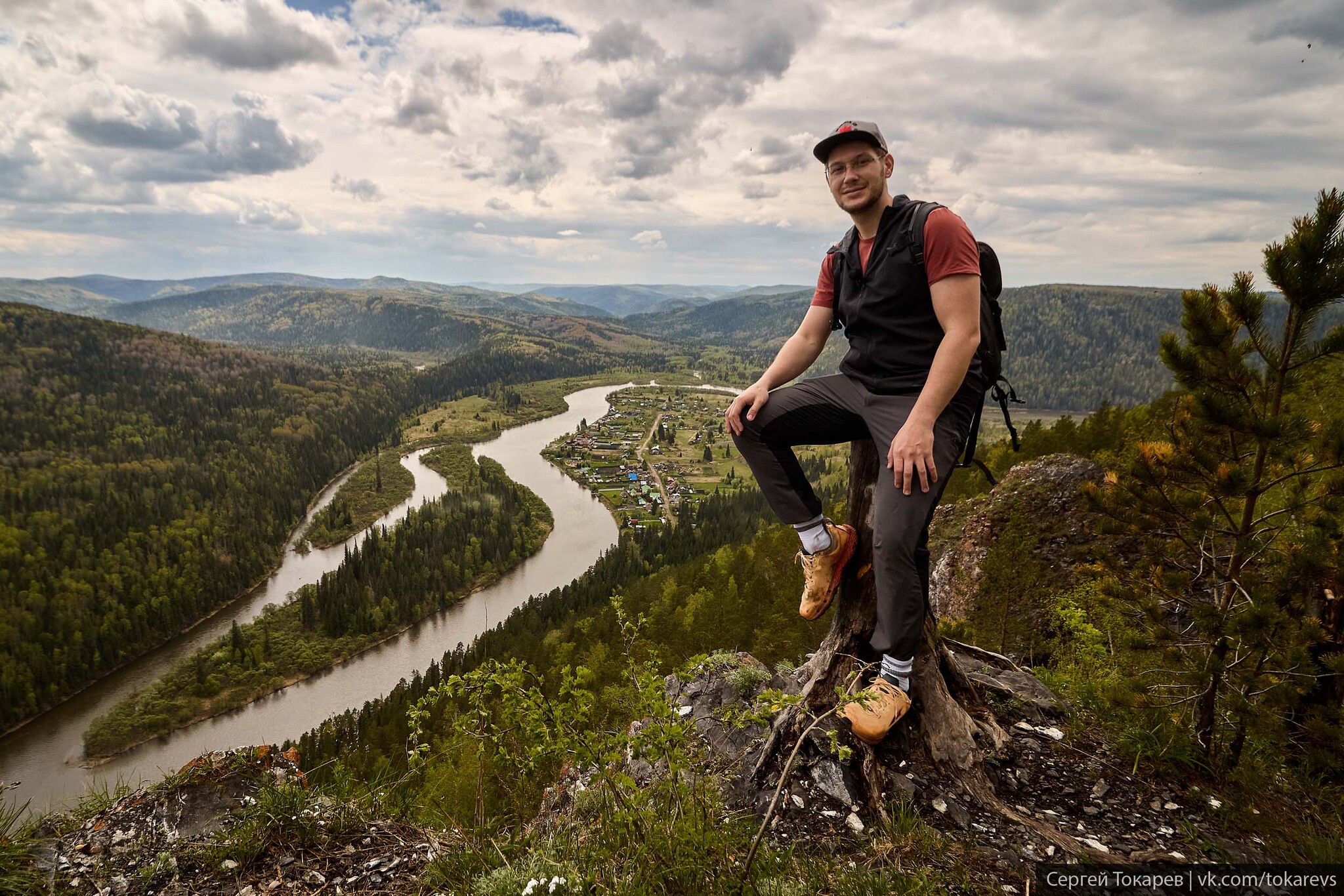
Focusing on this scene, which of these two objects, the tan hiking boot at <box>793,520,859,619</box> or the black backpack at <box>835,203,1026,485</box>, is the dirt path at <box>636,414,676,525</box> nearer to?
the tan hiking boot at <box>793,520,859,619</box>

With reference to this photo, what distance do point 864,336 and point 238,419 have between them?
17405 cm

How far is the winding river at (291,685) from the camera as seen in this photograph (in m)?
46.5

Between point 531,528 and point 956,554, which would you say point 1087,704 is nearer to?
point 956,554

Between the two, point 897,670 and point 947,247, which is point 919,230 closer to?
point 947,247

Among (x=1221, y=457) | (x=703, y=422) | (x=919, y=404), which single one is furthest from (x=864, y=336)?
(x=703, y=422)

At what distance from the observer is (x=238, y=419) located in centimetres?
14112

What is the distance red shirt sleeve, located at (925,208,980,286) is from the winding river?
34.5 meters

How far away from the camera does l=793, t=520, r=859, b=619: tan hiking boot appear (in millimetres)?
4812

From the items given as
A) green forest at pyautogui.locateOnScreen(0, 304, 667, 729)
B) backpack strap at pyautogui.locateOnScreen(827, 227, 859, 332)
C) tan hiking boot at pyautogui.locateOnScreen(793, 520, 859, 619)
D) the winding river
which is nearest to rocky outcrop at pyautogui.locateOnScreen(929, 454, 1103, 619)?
tan hiking boot at pyautogui.locateOnScreen(793, 520, 859, 619)

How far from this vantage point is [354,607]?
217ft

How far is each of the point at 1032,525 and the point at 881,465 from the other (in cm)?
1207

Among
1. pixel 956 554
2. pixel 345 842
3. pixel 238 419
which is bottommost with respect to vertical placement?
pixel 238 419

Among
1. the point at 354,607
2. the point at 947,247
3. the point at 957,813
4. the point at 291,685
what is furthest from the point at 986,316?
the point at 354,607

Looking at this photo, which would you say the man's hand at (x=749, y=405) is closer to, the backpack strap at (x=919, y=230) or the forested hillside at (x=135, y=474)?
the backpack strap at (x=919, y=230)
